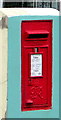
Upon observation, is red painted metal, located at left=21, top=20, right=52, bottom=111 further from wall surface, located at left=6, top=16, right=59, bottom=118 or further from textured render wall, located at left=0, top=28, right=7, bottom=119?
textured render wall, located at left=0, top=28, right=7, bottom=119

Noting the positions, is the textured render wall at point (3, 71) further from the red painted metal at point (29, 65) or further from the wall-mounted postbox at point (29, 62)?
the red painted metal at point (29, 65)

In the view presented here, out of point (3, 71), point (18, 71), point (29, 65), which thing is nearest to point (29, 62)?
point (29, 65)

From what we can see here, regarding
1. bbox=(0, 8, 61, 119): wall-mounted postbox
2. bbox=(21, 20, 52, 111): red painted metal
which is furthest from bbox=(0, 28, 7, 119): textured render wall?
bbox=(21, 20, 52, 111): red painted metal

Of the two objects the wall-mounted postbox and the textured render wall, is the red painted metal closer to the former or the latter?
the wall-mounted postbox

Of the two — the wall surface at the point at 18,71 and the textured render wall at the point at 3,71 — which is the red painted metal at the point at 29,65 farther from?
the textured render wall at the point at 3,71

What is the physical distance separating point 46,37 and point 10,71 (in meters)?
0.52

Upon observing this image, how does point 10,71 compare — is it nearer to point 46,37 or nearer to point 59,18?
point 46,37

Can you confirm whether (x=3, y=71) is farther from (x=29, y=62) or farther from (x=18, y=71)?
(x=29, y=62)

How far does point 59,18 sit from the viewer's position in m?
3.72

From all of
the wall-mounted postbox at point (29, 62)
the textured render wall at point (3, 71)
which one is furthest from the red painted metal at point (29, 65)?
the textured render wall at point (3, 71)

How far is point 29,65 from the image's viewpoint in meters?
3.73

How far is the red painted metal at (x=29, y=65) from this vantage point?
12.0 ft

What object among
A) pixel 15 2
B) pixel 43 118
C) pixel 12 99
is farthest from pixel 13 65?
pixel 15 2

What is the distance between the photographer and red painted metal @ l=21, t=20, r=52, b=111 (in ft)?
12.0
